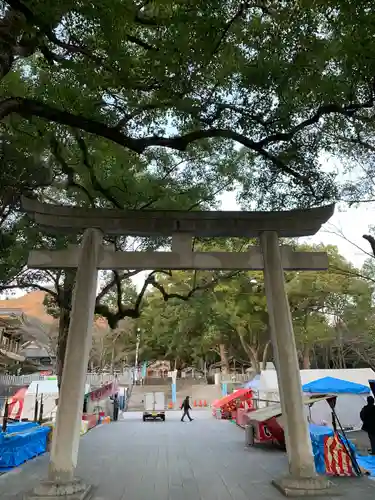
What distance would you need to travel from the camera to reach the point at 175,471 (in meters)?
7.79

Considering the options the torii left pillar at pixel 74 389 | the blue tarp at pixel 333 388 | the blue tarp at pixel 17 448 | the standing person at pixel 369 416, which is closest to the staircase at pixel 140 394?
the blue tarp at pixel 333 388

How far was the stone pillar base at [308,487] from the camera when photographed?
5.59 metres

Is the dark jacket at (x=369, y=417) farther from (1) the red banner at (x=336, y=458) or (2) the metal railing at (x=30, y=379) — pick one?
(2) the metal railing at (x=30, y=379)

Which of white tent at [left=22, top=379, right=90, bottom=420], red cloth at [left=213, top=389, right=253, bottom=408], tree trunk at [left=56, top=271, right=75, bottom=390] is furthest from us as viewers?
red cloth at [left=213, top=389, right=253, bottom=408]

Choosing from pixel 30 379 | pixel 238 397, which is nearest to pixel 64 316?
pixel 238 397

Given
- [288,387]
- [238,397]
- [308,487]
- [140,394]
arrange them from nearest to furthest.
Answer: [308,487], [288,387], [238,397], [140,394]

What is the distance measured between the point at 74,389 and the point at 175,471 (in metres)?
3.11

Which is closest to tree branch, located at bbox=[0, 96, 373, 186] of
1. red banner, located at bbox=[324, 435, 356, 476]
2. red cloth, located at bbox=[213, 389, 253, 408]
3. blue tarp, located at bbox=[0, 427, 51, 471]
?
red banner, located at bbox=[324, 435, 356, 476]

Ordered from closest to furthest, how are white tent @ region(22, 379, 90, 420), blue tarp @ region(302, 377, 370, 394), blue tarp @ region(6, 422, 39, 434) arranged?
blue tarp @ region(6, 422, 39, 434) → blue tarp @ region(302, 377, 370, 394) → white tent @ region(22, 379, 90, 420)

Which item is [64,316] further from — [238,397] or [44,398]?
[238,397]

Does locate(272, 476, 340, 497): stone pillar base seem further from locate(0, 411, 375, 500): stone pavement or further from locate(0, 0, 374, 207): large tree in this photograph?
locate(0, 0, 374, 207): large tree

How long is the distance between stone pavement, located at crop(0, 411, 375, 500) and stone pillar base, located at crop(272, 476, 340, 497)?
16 cm

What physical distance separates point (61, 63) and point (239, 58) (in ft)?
8.68

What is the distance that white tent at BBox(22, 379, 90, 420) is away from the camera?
50.7 feet
